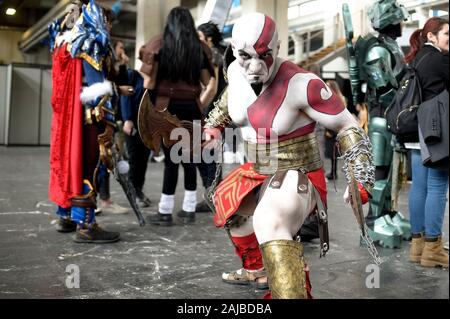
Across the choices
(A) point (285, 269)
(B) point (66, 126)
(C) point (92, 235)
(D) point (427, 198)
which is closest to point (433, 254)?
(D) point (427, 198)

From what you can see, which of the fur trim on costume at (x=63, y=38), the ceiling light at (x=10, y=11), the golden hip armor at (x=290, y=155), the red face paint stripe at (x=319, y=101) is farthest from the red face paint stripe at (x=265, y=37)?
the fur trim on costume at (x=63, y=38)

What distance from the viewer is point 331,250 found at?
8.05 feet

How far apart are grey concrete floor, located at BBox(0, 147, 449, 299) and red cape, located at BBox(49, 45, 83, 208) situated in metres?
0.30

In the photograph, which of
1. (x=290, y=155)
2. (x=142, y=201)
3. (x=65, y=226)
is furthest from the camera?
(x=142, y=201)

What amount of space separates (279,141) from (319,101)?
0.16 m

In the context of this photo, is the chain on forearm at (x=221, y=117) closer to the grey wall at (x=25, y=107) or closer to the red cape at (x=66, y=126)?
the red cape at (x=66, y=126)

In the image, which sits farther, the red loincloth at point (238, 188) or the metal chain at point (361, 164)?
the red loincloth at point (238, 188)

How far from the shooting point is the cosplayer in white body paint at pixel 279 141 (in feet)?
4.09

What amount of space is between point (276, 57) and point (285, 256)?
522 millimetres

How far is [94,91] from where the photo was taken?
7.28 ft

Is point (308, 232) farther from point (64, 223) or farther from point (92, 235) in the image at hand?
point (64, 223)

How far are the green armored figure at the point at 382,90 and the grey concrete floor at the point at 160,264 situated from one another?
5.4 inches

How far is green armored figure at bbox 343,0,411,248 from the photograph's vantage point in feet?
4.43
